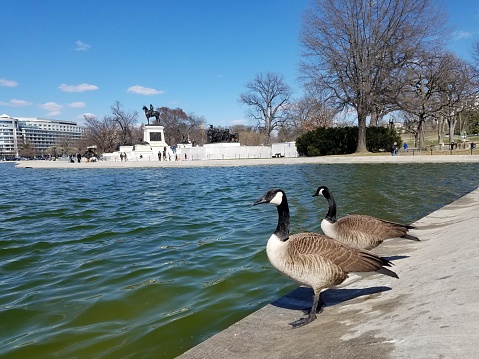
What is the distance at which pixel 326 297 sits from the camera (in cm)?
414

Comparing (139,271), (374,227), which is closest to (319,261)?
(374,227)

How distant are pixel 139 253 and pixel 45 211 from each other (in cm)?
701

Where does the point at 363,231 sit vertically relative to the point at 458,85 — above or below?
below

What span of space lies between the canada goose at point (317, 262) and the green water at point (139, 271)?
117 cm

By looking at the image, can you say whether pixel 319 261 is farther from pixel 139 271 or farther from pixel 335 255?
pixel 139 271

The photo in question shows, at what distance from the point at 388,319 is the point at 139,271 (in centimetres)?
421

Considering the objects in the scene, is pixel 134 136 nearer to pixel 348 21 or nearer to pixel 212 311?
pixel 348 21

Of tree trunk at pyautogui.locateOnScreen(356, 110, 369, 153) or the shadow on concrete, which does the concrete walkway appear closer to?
the shadow on concrete

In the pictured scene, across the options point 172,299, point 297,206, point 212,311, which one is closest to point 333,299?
point 212,311

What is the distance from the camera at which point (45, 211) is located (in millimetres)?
11898

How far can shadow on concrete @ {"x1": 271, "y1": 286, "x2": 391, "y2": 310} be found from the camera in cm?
388

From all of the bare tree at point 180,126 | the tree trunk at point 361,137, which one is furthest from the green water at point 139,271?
the bare tree at point 180,126

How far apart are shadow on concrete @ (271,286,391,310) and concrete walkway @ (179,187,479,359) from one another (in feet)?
0.04


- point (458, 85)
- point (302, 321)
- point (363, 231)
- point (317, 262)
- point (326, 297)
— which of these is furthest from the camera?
point (458, 85)
